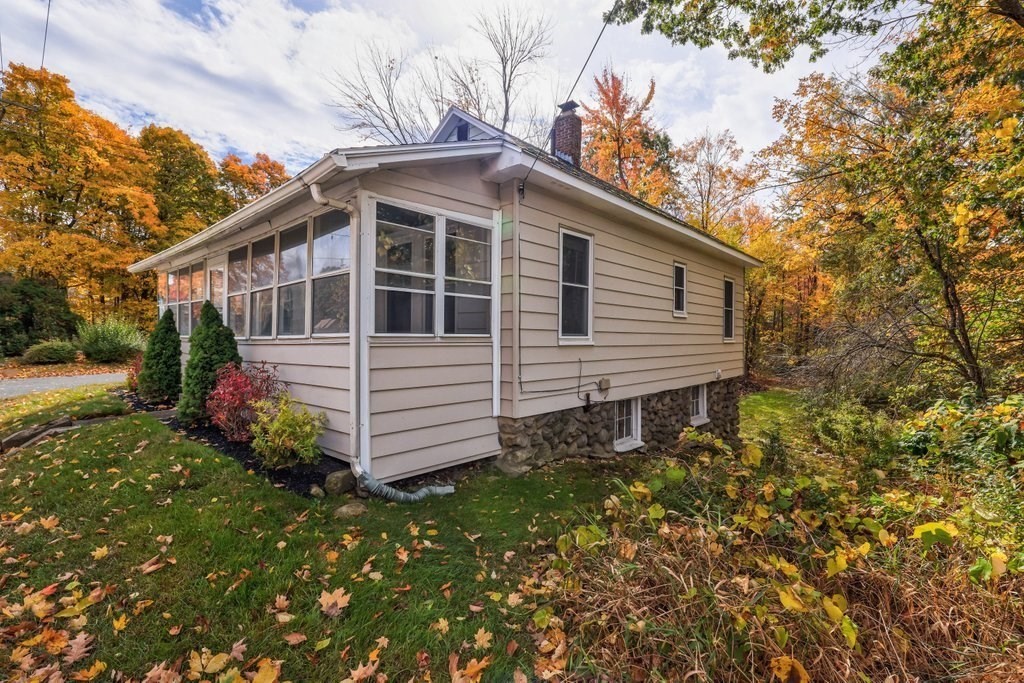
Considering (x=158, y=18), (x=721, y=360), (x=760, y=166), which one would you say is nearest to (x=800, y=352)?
(x=760, y=166)

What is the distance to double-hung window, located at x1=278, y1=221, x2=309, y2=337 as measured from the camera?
16.4 feet

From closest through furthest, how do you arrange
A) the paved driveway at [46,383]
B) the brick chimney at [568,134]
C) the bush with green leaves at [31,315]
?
the brick chimney at [568,134] → the paved driveway at [46,383] → the bush with green leaves at [31,315]

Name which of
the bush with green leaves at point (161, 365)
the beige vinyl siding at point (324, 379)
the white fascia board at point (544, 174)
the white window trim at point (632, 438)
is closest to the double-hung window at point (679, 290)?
the white fascia board at point (544, 174)

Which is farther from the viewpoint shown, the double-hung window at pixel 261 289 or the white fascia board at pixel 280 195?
the double-hung window at pixel 261 289

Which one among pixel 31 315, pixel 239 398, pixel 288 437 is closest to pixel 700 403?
pixel 288 437

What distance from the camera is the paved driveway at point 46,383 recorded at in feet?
29.0

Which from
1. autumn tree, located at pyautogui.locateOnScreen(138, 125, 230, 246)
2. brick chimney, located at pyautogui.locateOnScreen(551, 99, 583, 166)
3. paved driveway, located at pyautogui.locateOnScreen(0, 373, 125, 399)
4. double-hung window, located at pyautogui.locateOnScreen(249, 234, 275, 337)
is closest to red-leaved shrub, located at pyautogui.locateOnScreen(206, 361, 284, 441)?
double-hung window, located at pyautogui.locateOnScreen(249, 234, 275, 337)

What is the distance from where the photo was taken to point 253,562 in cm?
296

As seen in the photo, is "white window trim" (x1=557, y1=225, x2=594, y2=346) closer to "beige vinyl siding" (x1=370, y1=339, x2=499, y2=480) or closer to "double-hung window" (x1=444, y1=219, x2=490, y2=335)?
"double-hung window" (x1=444, y1=219, x2=490, y2=335)

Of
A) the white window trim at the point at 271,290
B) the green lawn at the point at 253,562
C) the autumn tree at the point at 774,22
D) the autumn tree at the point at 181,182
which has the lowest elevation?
the green lawn at the point at 253,562

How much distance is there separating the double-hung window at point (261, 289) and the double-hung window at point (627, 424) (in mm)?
5345

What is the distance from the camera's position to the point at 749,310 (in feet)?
64.3

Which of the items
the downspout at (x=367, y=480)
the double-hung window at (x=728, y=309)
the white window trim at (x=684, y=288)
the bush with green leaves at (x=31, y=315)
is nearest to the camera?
the downspout at (x=367, y=480)

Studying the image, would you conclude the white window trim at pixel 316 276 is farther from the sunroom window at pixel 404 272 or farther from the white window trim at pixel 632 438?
the white window trim at pixel 632 438
